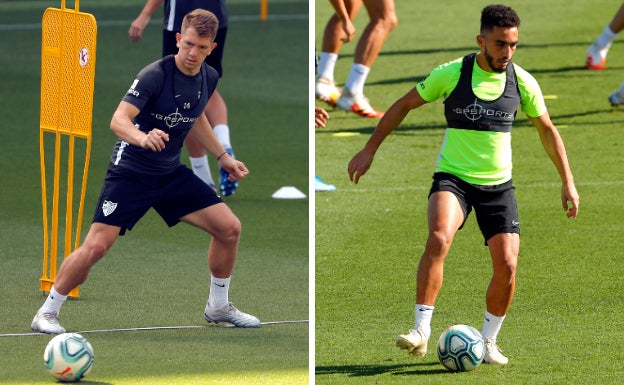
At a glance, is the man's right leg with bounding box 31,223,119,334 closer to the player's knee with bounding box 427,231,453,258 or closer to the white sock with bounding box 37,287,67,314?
the white sock with bounding box 37,287,67,314

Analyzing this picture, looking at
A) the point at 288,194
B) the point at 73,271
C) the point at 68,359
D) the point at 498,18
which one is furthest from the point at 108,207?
the point at 288,194

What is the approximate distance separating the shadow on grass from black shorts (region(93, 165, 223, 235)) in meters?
1.37

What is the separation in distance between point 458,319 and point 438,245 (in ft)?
3.88

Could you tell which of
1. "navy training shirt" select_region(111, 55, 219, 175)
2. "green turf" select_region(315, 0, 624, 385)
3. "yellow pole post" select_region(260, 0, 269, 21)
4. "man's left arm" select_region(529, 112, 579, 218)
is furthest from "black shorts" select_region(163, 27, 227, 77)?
"yellow pole post" select_region(260, 0, 269, 21)

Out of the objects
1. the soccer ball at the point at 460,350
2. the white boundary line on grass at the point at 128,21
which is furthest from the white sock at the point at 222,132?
the white boundary line on grass at the point at 128,21

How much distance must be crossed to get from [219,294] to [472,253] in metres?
2.25

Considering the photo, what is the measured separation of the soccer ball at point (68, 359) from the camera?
689cm

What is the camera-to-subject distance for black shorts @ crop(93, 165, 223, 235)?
790 centimetres

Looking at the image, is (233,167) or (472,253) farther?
(472,253)

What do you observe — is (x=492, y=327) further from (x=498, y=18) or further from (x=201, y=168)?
(x=201, y=168)

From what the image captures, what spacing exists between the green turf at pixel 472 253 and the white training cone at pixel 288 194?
0.89 ft

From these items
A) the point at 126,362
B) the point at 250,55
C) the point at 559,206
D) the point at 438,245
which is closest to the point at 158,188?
the point at 126,362

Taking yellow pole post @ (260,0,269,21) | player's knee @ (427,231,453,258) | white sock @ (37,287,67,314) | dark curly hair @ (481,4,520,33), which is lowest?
white sock @ (37,287,67,314)

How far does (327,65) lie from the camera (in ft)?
46.5
